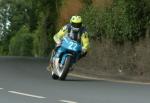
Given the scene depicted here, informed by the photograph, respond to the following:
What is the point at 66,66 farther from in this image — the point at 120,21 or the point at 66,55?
the point at 120,21

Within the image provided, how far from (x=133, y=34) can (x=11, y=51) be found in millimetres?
64629

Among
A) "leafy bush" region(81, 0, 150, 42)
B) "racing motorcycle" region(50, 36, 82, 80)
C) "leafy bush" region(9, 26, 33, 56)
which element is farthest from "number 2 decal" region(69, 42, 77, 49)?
"leafy bush" region(9, 26, 33, 56)

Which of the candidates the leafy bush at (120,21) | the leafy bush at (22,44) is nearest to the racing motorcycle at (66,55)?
the leafy bush at (120,21)

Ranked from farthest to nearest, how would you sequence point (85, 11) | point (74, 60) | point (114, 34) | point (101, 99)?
point (85, 11) → point (114, 34) → point (74, 60) → point (101, 99)

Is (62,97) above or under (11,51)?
above

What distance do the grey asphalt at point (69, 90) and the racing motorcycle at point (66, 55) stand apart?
305 millimetres

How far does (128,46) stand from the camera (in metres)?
21.0

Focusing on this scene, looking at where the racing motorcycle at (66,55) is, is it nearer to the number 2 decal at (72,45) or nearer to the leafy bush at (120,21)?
the number 2 decal at (72,45)

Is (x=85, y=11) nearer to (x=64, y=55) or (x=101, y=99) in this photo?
(x=64, y=55)

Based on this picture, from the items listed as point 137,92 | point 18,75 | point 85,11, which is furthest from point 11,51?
point 137,92

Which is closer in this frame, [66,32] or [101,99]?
[101,99]

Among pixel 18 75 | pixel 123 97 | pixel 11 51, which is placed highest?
pixel 123 97

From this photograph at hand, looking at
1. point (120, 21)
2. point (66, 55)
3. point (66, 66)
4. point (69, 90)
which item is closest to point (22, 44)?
point (120, 21)

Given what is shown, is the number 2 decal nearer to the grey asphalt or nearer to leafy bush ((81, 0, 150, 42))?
the grey asphalt
